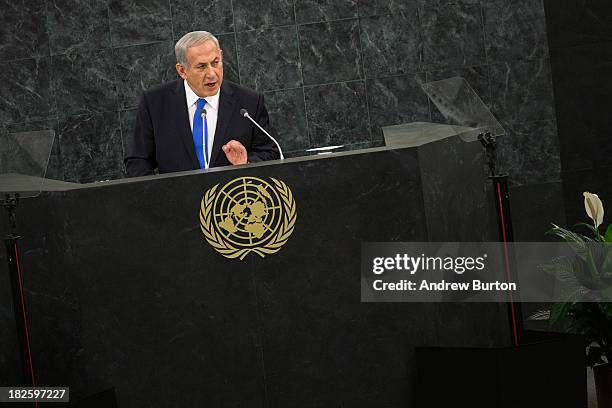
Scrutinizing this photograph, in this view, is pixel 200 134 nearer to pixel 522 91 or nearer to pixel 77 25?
pixel 77 25

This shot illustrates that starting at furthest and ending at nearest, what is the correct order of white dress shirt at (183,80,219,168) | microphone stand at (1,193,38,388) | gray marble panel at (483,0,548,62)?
1. gray marble panel at (483,0,548,62)
2. white dress shirt at (183,80,219,168)
3. microphone stand at (1,193,38,388)

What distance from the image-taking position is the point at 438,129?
3.83 m

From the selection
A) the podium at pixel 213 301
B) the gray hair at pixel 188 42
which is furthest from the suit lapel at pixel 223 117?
the podium at pixel 213 301

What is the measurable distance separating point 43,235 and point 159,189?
0.43 metres

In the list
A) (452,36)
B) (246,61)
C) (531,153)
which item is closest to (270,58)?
(246,61)

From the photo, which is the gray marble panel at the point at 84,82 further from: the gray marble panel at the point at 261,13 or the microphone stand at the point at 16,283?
the microphone stand at the point at 16,283

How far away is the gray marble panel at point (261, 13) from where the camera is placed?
598 centimetres

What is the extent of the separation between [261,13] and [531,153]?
1.97 metres

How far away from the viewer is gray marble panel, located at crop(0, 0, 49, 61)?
6.01 meters

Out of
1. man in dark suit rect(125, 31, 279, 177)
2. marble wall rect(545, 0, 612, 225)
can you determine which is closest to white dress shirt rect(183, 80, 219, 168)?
man in dark suit rect(125, 31, 279, 177)

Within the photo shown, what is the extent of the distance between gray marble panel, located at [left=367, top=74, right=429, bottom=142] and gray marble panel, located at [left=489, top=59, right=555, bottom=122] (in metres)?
0.47

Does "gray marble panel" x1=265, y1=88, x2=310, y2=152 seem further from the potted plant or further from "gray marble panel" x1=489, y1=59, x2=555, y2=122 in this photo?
the potted plant

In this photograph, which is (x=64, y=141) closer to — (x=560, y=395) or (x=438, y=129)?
(x=438, y=129)

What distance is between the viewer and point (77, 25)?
19.7 feet
